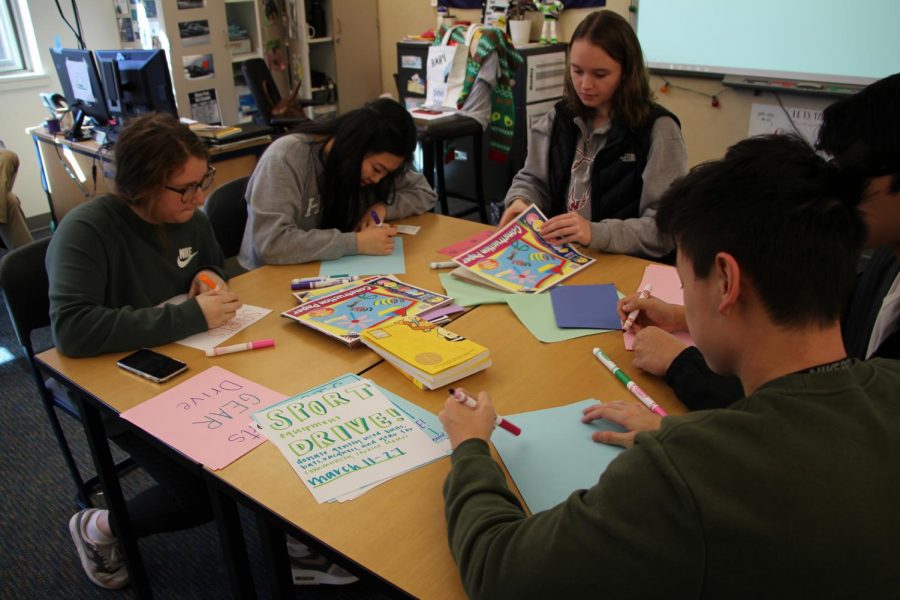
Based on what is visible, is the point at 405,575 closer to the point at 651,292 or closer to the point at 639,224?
the point at 651,292

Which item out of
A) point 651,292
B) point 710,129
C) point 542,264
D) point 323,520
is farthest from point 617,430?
point 710,129

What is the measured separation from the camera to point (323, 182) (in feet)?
6.89

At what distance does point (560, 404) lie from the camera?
1.27m

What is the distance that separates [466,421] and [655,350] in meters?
0.49

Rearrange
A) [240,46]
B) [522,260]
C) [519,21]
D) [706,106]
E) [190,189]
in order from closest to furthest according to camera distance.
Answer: [190,189]
[522,260]
[706,106]
[519,21]
[240,46]

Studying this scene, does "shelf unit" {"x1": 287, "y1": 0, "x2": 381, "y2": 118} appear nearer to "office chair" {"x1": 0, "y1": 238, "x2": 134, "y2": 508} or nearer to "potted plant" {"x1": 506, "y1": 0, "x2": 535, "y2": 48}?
"potted plant" {"x1": 506, "y1": 0, "x2": 535, "y2": 48}

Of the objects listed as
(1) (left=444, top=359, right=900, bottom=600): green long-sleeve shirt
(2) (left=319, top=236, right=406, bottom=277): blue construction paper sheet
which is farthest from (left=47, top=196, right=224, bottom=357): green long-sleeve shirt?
(1) (left=444, top=359, right=900, bottom=600): green long-sleeve shirt

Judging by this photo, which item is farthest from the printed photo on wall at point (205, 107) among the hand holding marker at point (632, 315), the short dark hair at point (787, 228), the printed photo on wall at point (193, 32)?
the short dark hair at point (787, 228)

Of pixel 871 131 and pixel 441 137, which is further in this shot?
pixel 441 137

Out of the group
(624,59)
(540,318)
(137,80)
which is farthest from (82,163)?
(540,318)

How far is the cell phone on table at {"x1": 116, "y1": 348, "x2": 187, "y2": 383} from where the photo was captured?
1.37 metres

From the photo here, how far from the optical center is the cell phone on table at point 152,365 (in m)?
1.37

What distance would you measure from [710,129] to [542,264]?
8.91 ft

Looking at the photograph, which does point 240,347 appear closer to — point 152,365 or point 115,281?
point 152,365
